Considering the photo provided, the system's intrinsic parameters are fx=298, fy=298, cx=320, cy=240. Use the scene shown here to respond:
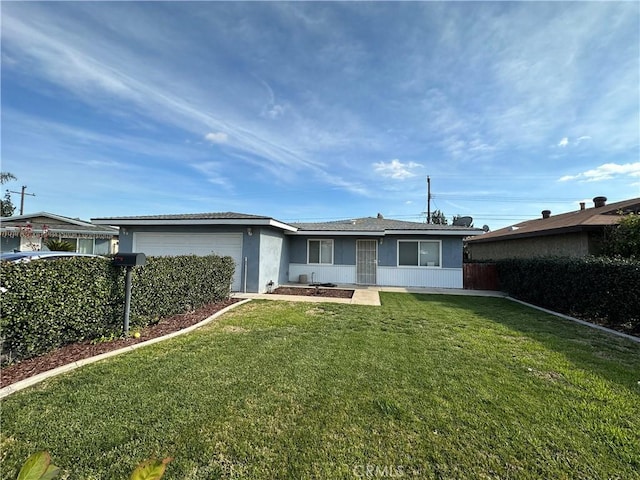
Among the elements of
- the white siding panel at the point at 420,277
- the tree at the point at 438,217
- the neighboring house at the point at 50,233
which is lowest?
the white siding panel at the point at 420,277

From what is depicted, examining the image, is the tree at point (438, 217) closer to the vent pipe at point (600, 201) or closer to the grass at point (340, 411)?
the vent pipe at point (600, 201)

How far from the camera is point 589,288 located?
26.5ft

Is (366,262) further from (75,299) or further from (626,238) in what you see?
(75,299)

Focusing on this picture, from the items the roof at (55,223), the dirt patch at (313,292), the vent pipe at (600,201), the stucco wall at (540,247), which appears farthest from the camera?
the roof at (55,223)

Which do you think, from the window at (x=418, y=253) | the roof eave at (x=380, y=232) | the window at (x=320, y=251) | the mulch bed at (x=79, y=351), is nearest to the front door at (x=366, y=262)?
the roof eave at (x=380, y=232)

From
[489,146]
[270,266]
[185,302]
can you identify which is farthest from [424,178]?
[185,302]

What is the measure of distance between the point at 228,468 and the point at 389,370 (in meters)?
2.53

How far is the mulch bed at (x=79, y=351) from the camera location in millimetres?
3795

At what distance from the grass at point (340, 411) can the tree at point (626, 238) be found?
6346mm

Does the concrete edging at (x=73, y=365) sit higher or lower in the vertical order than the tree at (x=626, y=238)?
lower

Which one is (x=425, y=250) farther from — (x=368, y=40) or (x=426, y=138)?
(x=368, y=40)

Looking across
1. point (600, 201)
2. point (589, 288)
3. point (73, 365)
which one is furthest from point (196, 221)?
point (600, 201)

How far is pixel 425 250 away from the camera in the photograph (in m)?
14.6

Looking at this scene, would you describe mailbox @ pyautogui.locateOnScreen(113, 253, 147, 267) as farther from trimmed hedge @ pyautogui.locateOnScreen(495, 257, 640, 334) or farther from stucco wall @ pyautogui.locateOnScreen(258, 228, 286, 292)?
trimmed hedge @ pyautogui.locateOnScreen(495, 257, 640, 334)
